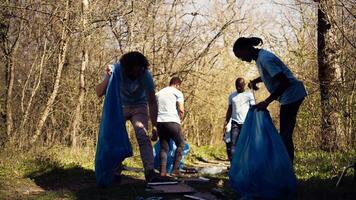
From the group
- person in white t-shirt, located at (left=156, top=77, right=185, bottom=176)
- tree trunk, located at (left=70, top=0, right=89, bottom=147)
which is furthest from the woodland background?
person in white t-shirt, located at (left=156, top=77, right=185, bottom=176)

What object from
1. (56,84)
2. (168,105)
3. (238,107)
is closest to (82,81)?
(56,84)

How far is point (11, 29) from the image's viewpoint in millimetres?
11469

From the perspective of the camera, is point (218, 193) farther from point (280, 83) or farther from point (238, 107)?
point (238, 107)

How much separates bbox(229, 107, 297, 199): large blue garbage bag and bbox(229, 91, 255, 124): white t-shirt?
3270mm

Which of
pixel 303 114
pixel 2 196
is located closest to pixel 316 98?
pixel 303 114

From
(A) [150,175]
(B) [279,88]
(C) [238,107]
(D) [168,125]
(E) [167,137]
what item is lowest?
(A) [150,175]

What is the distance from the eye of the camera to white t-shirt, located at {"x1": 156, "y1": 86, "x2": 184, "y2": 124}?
262 inches

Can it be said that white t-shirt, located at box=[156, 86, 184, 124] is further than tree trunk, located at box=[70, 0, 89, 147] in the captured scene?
No

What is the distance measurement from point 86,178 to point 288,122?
302 cm

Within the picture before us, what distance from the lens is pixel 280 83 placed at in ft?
14.6

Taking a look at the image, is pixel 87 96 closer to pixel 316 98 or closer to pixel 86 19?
pixel 86 19

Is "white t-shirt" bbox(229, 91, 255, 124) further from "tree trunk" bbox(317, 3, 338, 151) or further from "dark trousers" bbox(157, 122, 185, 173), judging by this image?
"dark trousers" bbox(157, 122, 185, 173)

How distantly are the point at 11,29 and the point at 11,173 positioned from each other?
19.2 feet

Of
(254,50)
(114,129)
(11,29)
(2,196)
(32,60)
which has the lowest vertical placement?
(2,196)
